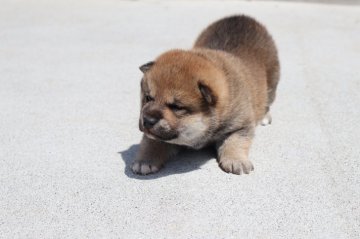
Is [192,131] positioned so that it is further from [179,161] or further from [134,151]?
[134,151]

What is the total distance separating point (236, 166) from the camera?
143 inches

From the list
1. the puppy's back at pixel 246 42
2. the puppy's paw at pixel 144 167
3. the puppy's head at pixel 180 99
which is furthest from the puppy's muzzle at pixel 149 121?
the puppy's back at pixel 246 42

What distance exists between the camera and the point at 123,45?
23.3ft

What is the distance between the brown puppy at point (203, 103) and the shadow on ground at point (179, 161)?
58 mm

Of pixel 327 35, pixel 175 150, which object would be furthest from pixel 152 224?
pixel 327 35

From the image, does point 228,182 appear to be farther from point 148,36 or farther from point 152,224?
point 148,36

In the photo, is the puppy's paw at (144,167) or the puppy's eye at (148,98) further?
the puppy's paw at (144,167)

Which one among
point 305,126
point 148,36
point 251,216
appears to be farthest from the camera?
point 148,36

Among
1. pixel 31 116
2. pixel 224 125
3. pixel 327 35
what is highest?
pixel 224 125

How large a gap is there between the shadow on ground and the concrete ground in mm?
15

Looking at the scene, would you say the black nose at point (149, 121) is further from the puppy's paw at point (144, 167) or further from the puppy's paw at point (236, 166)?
the puppy's paw at point (236, 166)

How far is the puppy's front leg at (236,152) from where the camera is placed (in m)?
3.65

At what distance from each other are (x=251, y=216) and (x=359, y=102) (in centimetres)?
252

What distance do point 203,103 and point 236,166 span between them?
0.58 m
